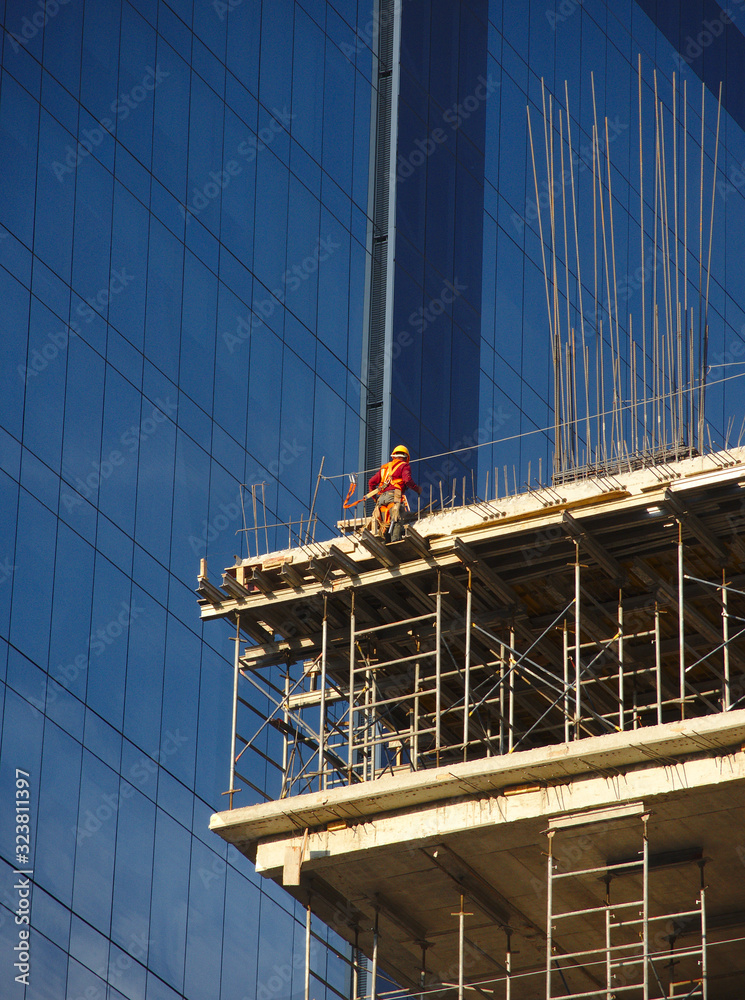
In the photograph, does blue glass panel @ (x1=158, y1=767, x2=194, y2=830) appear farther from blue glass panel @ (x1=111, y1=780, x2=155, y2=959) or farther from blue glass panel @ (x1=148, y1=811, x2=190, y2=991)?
blue glass panel @ (x1=111, y1=780, x2=155, y2=959)

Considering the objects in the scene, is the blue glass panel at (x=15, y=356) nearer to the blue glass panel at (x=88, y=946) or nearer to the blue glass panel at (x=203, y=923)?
the blue glass panel at (x=88, y=946)

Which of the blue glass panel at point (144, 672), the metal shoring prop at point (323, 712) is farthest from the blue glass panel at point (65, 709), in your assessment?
the metal shoring prop at point (323, 712)

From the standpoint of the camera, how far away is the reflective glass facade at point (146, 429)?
37.5 metres

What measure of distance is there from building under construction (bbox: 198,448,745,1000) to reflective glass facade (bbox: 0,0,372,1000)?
4.30 metres

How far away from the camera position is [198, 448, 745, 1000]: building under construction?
30.3 m

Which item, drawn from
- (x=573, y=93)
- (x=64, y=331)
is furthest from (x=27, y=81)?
(x=573, y=93)

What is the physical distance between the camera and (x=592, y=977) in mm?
34906

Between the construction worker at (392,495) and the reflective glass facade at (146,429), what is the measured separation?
7921 millimetres

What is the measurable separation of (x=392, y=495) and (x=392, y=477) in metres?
0.36

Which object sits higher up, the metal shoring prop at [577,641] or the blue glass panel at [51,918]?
the metal shoring prop at [577,641]

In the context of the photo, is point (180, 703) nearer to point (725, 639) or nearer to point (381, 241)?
point (725, 639)

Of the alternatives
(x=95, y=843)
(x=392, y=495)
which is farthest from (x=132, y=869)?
(x=392, y=495)

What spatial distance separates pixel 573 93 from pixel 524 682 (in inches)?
1365

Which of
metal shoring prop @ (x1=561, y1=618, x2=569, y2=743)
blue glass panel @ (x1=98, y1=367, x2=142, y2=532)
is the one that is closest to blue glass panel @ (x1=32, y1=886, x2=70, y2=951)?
blue glass panel @ (x1=98, y1=367, x2=142, y2=532)
